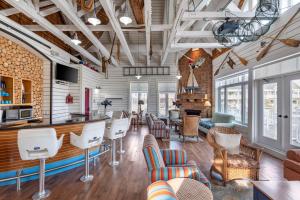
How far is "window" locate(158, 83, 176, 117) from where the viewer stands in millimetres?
10219

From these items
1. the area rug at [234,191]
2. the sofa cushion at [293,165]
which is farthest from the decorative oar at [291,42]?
the area rug at [234,191]

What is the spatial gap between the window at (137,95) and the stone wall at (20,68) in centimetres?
538

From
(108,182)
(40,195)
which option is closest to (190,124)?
(108,182)

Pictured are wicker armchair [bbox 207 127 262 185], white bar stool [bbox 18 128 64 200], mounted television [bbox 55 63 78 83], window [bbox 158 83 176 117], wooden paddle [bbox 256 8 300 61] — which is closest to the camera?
white bar stool [bbox 18 128 64 200]

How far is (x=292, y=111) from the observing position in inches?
159

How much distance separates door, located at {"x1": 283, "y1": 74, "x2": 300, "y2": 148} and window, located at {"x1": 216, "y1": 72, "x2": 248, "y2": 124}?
175cm

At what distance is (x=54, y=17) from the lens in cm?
597

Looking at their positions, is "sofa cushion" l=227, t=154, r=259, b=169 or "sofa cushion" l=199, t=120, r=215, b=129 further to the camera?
"sofa cushion" l=199, t=120, r=215, b=129

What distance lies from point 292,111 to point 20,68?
7596 millimetres

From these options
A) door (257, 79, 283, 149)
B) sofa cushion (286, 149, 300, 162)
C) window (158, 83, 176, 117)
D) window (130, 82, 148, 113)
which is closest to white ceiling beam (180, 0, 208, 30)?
→ door (257, 79, 283, 149)

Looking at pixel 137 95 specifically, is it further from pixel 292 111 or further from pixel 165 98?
pixel 292 111

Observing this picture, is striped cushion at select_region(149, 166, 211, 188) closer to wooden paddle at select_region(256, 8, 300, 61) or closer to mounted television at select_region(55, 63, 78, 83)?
wooden paddle at select_region(256, 8, 300, 61)

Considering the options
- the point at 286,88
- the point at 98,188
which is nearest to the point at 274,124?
the point at 286,88

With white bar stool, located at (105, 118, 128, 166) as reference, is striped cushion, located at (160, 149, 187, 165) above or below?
below
